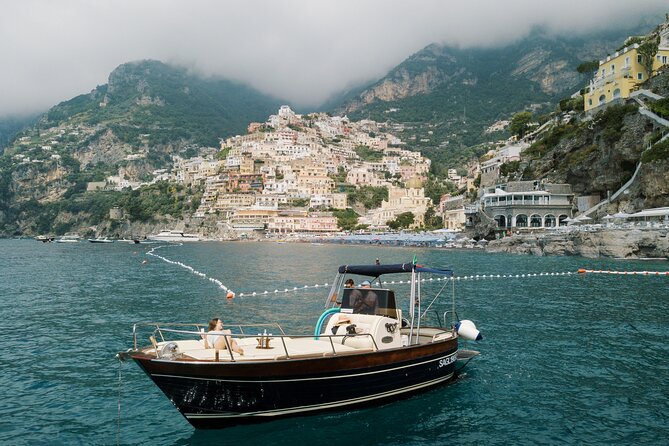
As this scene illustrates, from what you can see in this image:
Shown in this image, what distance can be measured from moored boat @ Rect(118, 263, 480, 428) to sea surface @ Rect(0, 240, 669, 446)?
449 millimetres

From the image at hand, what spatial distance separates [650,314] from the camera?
72.9ft

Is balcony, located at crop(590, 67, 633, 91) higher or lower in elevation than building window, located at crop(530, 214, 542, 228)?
higher

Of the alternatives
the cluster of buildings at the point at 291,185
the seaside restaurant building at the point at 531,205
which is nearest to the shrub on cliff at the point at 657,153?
the seaside restaurant building at the point at 531,205

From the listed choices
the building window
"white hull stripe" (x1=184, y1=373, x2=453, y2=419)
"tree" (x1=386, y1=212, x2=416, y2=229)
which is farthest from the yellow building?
"white hull stripe" (x1=184, y1=373, x2=453, y2=419)

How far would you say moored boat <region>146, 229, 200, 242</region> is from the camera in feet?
474

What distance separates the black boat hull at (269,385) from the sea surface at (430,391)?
34cm

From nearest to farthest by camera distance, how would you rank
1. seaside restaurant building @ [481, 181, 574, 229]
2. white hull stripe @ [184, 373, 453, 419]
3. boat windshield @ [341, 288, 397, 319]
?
white hull stripe @ [184, 373, 453, 419] → boat windshield @ [341, 288, 397, 319] → seaside restaurant building @ [481, 181, 574, 229]

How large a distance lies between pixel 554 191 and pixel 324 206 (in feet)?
300

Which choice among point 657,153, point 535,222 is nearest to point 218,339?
point 657,153

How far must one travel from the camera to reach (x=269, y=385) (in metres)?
9.89

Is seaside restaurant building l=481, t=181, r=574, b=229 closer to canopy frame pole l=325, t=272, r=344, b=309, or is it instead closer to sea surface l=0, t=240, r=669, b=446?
sea surface l=0, t=240, r=669, b=446

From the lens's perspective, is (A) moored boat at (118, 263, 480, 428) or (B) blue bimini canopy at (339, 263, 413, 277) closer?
(A) moored boat at (118, 263, 480, 428)

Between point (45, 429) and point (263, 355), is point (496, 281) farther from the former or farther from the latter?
point (45, 429)

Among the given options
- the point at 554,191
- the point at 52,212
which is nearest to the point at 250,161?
the point at 52,212
